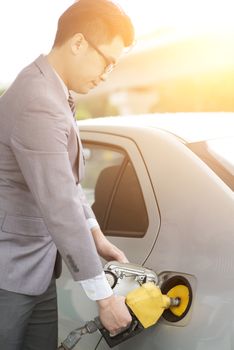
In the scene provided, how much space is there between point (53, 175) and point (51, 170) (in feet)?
0.05

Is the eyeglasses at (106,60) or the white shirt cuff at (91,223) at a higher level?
the eyeglasses at (106,60)

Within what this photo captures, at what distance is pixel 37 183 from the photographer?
1854mm

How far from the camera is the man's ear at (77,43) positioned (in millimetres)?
1924

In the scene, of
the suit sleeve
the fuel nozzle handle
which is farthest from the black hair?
the fuel nozzle handle

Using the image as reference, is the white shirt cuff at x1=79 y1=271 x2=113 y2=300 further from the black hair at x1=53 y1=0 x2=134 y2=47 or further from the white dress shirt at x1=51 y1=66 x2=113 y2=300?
the black hair at x1=53 y1=0 x2=134 y2=47

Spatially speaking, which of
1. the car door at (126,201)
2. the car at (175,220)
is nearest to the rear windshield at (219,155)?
the car at (175,220)

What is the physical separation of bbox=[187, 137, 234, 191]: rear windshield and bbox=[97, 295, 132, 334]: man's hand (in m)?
0.56

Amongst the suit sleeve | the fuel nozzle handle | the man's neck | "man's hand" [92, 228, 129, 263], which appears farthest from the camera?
"man's hand" [92, 228, 129, 263]

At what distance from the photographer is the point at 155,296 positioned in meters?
2.03

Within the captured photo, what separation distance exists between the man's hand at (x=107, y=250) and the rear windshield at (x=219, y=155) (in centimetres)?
45

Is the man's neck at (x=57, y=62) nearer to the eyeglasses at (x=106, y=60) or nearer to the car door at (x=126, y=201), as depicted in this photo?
the eyeglasses at (x=106, y=60)

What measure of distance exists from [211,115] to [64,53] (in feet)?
3.62

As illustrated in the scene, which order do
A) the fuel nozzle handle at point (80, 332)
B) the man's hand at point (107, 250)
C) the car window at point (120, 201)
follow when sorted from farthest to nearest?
the car window at point (120, 201), the man's hand at point (107, 250), the fuel nozzle handle at point (80, 332)

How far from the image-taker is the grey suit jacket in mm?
1847
